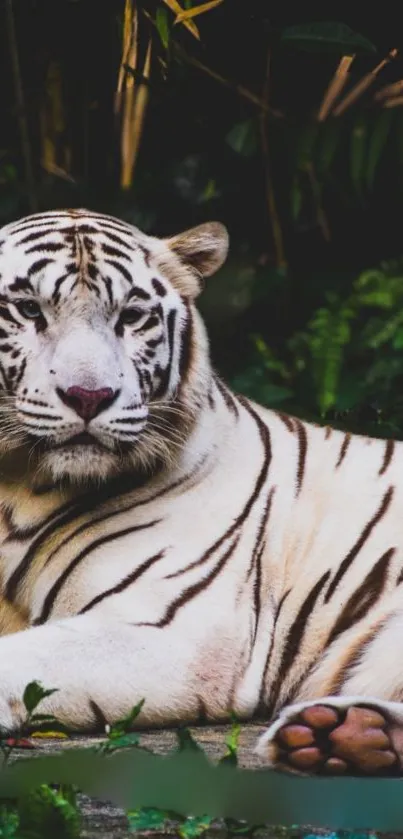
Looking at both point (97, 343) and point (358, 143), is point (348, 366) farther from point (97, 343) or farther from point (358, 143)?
point (97, 343)

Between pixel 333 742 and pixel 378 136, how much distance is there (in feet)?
10.8

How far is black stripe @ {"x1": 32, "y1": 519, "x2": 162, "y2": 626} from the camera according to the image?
3203 millimetres

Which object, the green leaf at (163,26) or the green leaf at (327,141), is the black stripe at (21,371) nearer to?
the green leaf at (163,26)

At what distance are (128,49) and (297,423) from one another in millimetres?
1858

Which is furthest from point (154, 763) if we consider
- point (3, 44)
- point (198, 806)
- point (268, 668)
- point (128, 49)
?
point (3, 44)

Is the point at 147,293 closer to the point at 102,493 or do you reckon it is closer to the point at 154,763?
the point at 102,493

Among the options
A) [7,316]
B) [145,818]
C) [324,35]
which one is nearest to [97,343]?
[7,316]

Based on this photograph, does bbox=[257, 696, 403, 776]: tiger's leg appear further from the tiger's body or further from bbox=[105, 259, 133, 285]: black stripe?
bbox=[105, 259, 133, 285]: black stripe

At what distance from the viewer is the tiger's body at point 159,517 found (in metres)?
2.99

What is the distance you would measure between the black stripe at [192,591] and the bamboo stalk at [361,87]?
2.67 m

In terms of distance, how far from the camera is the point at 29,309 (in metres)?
3.24

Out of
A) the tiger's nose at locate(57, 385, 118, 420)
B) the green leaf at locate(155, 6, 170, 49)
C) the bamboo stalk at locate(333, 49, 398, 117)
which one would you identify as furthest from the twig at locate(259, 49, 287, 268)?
the tiger's nose at locate(57, 385, 118, 420)

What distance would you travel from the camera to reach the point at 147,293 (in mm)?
3383

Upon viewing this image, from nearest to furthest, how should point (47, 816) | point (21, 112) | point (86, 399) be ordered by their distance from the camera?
point (47, 816), point (86, 399), point (21, 112)
